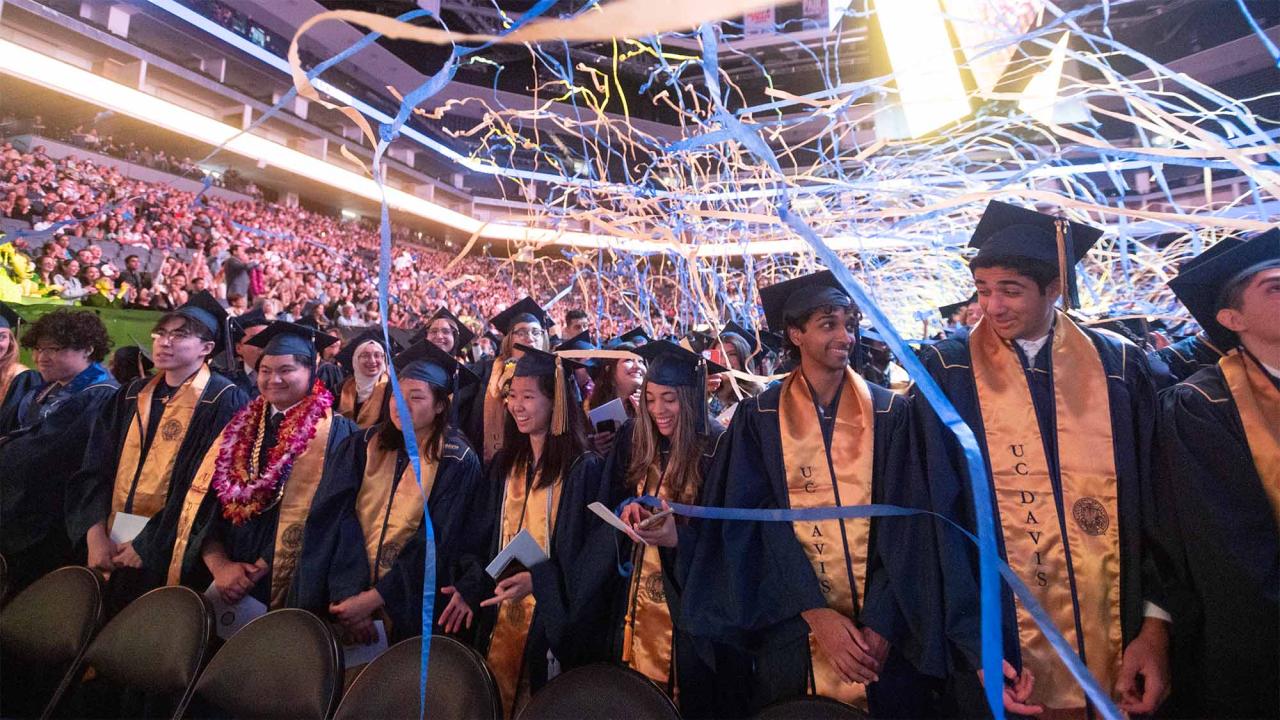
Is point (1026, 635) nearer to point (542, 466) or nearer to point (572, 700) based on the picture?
point (572, 700)

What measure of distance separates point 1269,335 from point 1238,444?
→ 308 mm

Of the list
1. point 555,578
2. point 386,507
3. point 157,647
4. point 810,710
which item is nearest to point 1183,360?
point 810,710

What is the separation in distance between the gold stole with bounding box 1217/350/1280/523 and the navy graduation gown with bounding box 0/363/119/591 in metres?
4.73

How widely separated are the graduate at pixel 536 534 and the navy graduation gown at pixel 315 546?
47cm

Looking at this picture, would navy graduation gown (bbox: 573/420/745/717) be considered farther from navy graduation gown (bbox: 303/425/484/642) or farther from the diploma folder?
navy graduation gown (bbox: 303/425/484/642)

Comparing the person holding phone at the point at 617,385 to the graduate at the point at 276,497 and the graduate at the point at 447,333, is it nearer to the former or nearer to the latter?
the graduate at the point at 447,333

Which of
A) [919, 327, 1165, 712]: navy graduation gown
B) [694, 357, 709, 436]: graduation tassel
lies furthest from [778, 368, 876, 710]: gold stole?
[694, 357, 709, 436]: graduation tassel

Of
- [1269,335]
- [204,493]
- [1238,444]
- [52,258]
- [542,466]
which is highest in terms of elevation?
[52,258]

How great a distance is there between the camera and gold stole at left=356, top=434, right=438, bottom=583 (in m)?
2.49

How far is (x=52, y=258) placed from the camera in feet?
25.9

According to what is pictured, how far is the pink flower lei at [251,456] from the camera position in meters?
2.61

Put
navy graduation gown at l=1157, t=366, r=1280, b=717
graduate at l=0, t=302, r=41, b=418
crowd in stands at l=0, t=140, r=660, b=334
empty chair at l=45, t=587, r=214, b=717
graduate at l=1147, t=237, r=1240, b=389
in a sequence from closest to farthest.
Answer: navy graduation gown at l=1157, t=366, r=1280, b=717, empty chair at l=45, t=587, r=214, b=717, graduate at l=1147, t=237, r=1240, b=389, graduate at l=0, t=302, r=41, b=418, crowd in stands at l=0, t=140, r=660, b=334

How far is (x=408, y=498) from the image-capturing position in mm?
2551

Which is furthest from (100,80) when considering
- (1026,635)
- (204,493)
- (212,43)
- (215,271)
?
(1026,635)
